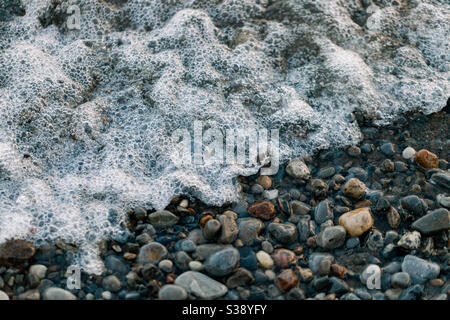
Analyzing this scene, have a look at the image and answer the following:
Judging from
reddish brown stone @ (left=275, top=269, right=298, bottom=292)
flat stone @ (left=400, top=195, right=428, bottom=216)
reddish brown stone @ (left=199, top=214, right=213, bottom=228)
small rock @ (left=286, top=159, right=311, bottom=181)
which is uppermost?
small rock @ (left=286, top=159, right=311, bottom=181)

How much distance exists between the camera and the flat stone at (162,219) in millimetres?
2414

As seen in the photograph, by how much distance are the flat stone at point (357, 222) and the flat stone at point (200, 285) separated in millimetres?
745

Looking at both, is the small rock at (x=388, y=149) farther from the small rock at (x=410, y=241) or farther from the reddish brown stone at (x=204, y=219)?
the reddish brown stone at (x=204, y=219)

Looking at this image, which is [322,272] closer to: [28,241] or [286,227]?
[286,227]

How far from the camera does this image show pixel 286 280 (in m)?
2.14

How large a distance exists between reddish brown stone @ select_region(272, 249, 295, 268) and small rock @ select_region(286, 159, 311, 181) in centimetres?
55

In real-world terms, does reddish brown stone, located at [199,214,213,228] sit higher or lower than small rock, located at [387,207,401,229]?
higher

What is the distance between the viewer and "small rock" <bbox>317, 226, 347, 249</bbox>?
7.55 ft

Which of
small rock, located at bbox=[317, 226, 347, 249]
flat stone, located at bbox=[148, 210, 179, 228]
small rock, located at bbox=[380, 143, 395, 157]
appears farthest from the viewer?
small rock, located at bbox=[380, 143, 395, 157]

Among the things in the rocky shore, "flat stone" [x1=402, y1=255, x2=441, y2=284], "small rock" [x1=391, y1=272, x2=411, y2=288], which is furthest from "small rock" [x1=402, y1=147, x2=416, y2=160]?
"small rock" [x1=391, y1=272, x2=411, y2=288]

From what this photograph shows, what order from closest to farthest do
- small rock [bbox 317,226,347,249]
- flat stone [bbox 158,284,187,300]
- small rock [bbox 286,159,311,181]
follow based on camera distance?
flat stone [bbox 158,284,187,300], small rock [bbox 317,226,347,249], small rock [bbox 286,159,311,181]

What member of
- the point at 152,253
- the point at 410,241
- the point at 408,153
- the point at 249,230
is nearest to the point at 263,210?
the point at 249,230

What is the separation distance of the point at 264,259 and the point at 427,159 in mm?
1231

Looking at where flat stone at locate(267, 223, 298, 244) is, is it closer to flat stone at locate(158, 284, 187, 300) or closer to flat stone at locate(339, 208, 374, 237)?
flat stone at locate(339, 208, 374, 237)
